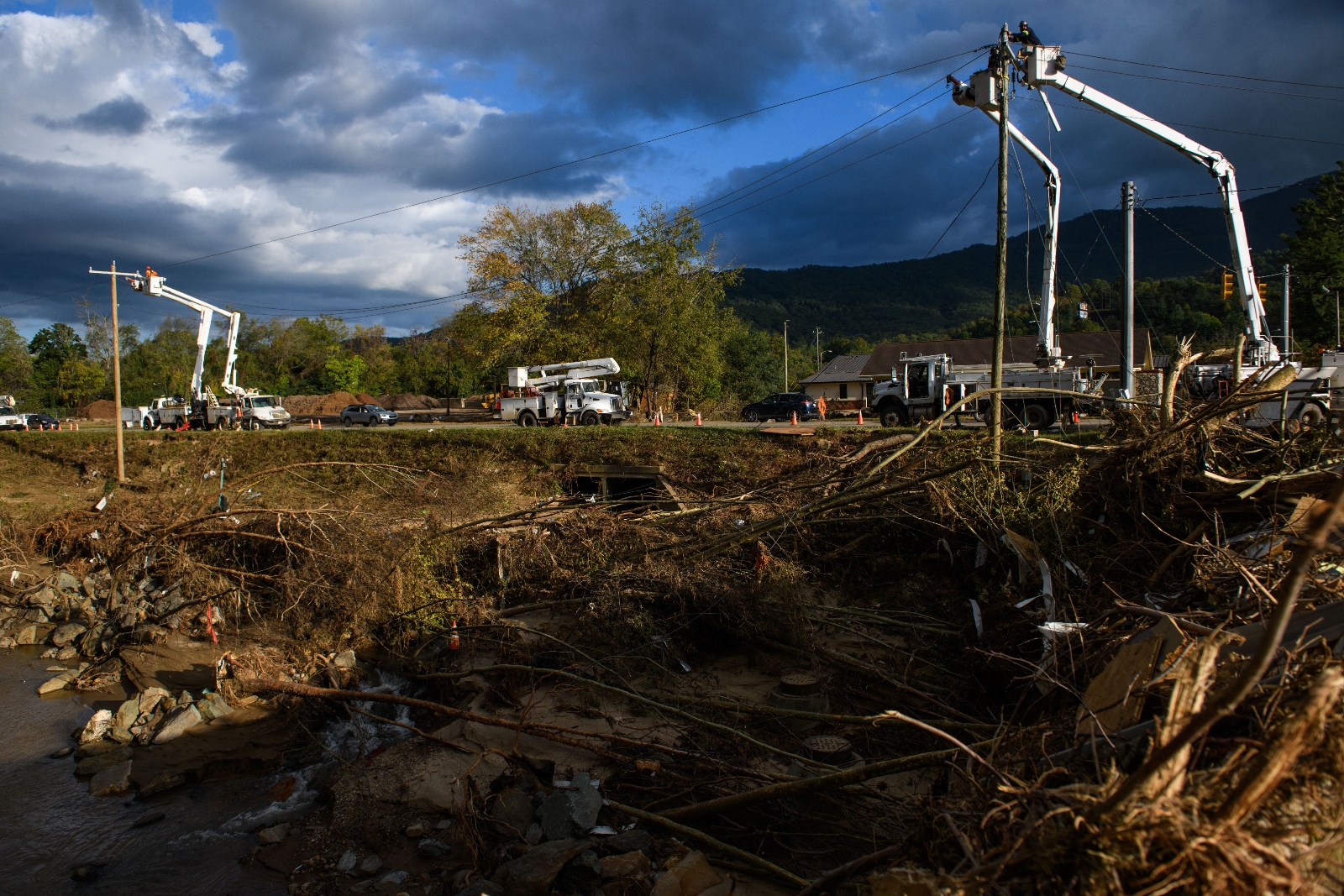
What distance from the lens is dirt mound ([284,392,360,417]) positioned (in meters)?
55.6

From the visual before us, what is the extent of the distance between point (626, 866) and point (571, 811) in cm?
64

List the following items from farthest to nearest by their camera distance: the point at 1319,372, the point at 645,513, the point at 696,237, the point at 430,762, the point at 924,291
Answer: the point at 924,291 → the point at 696,237 → the point at 1319,372 → the point at 645,513 → the point at 430,762

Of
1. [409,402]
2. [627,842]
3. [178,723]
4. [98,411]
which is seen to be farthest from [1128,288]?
[98,411]

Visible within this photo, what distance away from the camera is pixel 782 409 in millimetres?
32375

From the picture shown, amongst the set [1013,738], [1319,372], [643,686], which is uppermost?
[1319,372]

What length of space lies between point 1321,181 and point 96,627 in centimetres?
5268

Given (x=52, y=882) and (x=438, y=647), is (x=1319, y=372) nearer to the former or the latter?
(x=438, y=647)

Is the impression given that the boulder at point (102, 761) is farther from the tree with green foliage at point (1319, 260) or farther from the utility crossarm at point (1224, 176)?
the tree with green foliage at point (1319, 260)

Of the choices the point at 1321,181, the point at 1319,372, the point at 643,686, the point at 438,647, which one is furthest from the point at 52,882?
the point at 1321,181

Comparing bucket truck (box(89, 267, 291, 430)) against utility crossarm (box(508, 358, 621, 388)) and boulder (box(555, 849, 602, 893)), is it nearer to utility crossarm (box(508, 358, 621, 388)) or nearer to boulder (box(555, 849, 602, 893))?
utility crossarm (box(508, 358, 621, 388))

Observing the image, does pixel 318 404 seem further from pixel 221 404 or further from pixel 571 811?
pixel 571 811

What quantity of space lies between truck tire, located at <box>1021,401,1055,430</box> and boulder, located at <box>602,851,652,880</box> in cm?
1639

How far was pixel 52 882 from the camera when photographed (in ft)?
17.0

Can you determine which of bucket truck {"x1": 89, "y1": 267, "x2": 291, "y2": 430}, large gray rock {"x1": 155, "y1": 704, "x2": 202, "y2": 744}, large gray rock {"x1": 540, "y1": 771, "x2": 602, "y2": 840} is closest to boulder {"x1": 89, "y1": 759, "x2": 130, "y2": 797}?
large gray rock {"x1": 155, "y1": 704, "x2": 202, "y2": 744}
